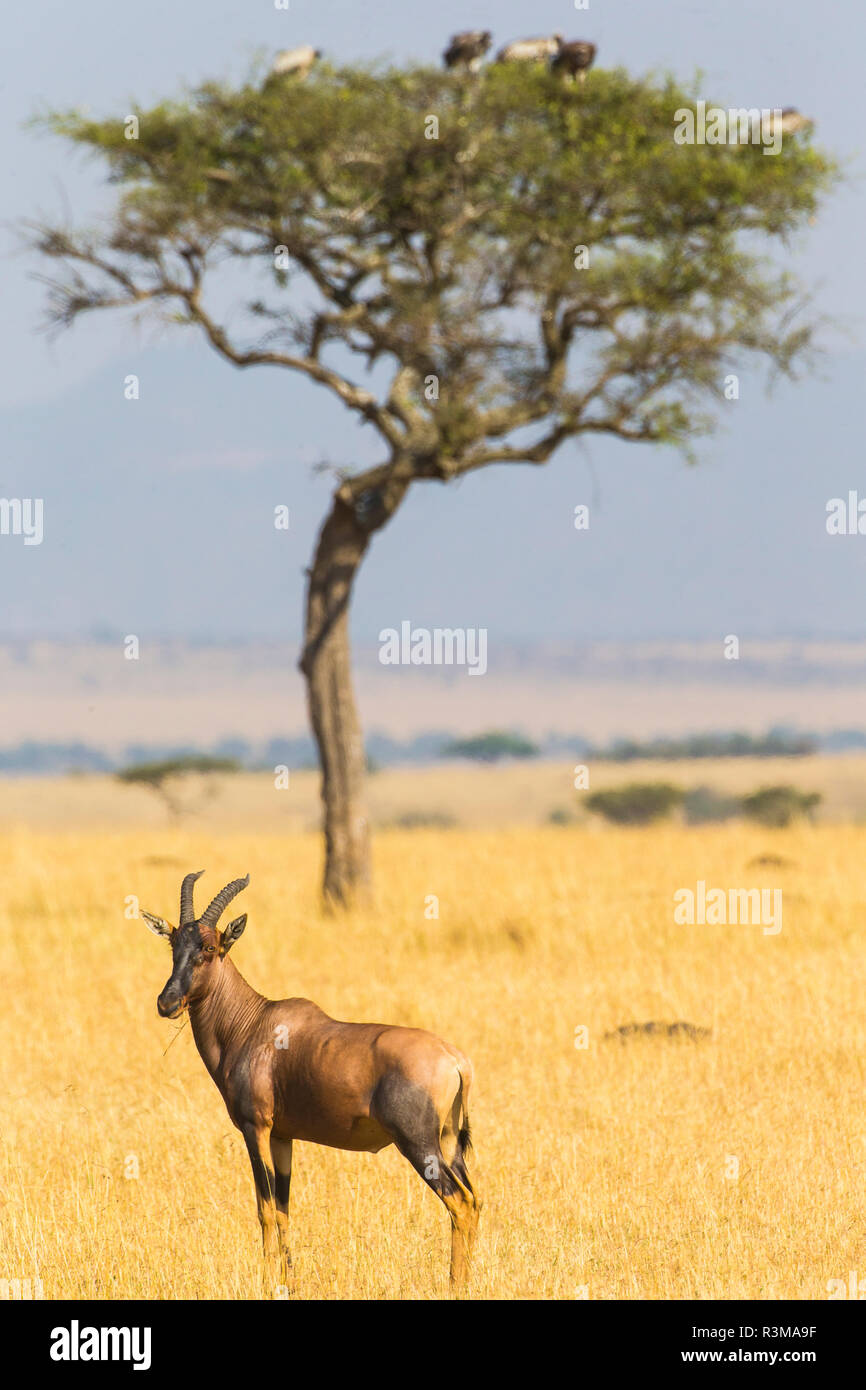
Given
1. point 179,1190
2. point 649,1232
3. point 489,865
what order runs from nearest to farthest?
point 649,1232 < point 179,1190 < point 489,865

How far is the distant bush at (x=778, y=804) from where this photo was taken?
4253 cm

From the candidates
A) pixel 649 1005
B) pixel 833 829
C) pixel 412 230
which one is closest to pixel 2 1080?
pixel 649 1005

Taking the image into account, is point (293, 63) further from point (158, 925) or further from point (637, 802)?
point (637, 802)

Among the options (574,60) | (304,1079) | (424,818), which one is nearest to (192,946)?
(304,1079)

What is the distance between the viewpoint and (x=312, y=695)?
2045cm

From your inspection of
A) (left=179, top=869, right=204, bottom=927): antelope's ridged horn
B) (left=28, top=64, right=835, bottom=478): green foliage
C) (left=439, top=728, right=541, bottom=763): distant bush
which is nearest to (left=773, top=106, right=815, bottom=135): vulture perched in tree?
→ (left=28, top=64, right=835, bottom=478): green foliage

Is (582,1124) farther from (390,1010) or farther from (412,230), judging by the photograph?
(412,230)

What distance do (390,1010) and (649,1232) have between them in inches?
217

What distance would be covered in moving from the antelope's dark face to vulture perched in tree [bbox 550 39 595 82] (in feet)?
53.8

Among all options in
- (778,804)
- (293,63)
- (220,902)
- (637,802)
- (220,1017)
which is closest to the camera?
(220,902)

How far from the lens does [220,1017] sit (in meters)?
7.55

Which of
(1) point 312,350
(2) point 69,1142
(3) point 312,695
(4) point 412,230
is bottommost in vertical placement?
(2) point 69,1142

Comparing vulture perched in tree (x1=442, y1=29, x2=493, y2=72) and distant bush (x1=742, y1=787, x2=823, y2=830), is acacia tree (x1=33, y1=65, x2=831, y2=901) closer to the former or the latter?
vulture perched in tree (x1=442, y1=29, x2=493, y2=72)

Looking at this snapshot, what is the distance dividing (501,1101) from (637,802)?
35.3 meters
